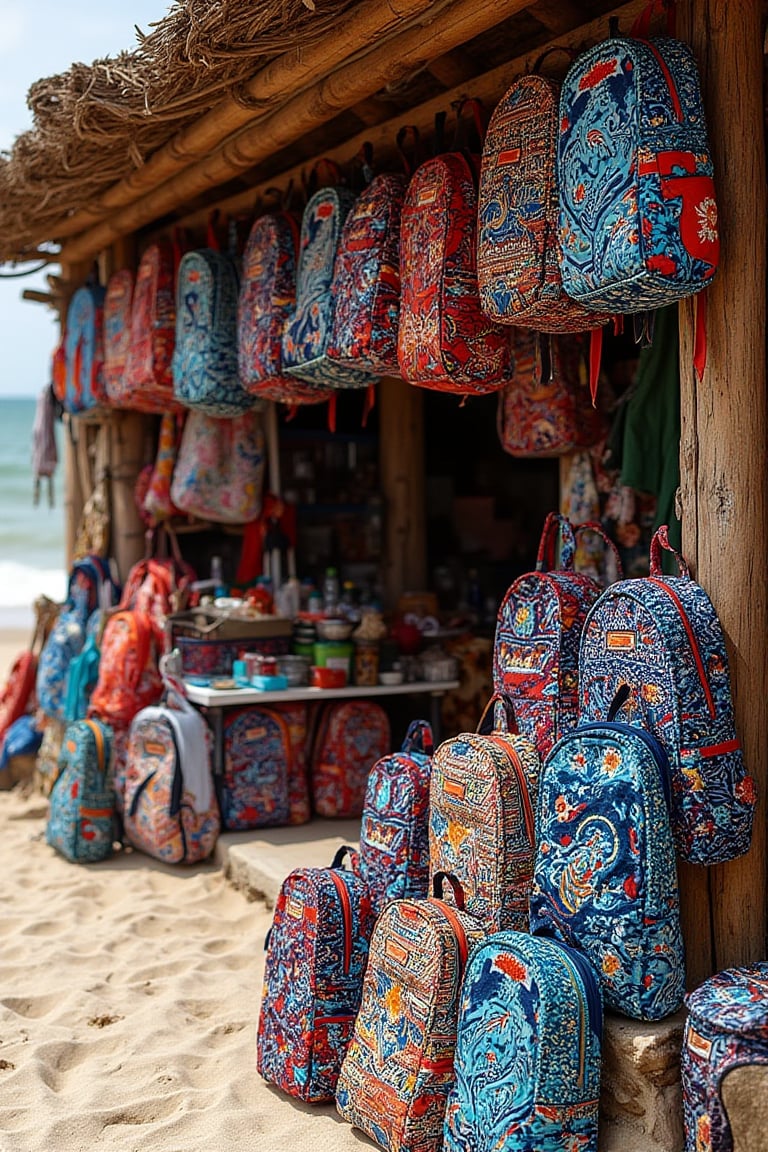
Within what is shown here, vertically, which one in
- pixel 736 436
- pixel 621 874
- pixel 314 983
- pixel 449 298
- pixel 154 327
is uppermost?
pixel 154 327

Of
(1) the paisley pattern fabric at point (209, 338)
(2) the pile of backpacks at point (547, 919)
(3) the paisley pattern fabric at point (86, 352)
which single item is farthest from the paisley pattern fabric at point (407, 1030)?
(3) the paisley pattern fabric at point (86, 352)

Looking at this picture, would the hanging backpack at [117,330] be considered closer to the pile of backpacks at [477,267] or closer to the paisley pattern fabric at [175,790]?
the pile of backpacks at [477,267]

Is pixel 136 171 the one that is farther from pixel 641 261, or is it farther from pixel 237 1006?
pixel 237 1006

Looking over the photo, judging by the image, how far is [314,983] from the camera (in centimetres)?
333

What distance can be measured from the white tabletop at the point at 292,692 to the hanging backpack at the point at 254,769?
0.31ft

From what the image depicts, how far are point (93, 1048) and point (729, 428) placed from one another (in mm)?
2589

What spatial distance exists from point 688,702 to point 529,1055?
886 mm

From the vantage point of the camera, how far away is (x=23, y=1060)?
3.61m

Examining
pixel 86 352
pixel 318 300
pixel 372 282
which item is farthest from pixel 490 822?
pixel 86 352

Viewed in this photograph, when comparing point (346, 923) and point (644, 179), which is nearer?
point (644, 179)

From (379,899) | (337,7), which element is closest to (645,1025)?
(379,899)

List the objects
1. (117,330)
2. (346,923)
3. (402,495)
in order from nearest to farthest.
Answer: (346,923) < (117,330) < (402,495)

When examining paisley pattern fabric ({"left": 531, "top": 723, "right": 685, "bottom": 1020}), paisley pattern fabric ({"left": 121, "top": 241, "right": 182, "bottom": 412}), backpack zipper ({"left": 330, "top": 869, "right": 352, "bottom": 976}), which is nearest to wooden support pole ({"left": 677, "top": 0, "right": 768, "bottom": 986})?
paisley pattern fabric ({"left": 531, "top": 723, "right": 685, "bottom": 1020})

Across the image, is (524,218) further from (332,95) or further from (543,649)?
(543,649)
